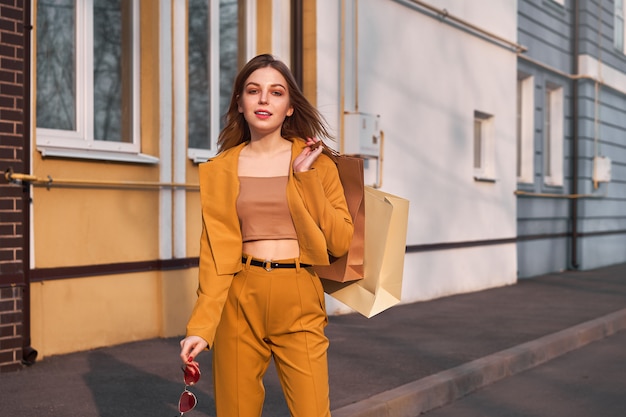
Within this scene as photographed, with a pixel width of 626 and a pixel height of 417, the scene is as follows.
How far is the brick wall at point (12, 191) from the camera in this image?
661 cm

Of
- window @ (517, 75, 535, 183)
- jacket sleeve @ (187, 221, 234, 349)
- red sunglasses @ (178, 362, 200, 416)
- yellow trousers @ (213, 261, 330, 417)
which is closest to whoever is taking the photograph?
Result: red sunglasses @ (178, 362, 200, 416)

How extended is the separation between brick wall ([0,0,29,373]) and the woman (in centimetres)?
365

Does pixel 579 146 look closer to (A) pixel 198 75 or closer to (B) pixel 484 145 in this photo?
(B) pixel 484 145

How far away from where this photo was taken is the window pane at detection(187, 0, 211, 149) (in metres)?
8.84

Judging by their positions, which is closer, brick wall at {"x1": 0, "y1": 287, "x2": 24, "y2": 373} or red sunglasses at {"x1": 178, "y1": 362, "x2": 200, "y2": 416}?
red sunglasses at {"x1": 178, "y1": 362, "x2": 200, "y2": 416}

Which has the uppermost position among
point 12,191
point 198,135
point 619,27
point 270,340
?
point 619,27

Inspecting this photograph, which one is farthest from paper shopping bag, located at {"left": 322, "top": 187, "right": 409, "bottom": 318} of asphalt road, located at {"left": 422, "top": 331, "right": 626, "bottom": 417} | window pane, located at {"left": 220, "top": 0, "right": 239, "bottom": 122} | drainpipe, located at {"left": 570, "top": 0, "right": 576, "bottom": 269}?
drainpipe, located at {"left": 570, "top": 0, "right": 576, "bottom": 269}

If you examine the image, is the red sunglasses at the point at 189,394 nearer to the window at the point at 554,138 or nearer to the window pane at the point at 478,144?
the window pane at the point at 478,144

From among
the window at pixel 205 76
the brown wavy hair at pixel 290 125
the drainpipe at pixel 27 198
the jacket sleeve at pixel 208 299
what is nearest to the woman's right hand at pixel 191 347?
the jacket sleeve at pixel 208 299

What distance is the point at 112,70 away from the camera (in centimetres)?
807

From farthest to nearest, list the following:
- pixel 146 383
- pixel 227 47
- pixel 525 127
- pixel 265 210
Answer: pixel 525 127, pixel 227 47, pixel 146 383, pixel 265 210

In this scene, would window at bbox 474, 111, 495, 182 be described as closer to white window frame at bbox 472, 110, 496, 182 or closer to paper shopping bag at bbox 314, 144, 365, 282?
white window frame at bbox 472, 110, 496, 182

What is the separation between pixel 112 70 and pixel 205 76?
116cm

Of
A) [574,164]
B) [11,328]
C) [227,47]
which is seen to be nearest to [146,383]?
[11,328]
